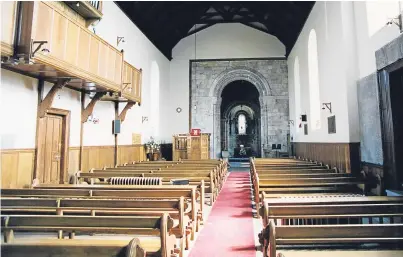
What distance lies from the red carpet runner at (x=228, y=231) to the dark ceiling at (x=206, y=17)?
698 centimetres

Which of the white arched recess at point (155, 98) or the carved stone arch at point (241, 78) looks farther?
the carved stone arch at point (241, 78)

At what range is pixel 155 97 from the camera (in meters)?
12.2

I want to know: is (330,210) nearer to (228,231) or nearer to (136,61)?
(228,231)

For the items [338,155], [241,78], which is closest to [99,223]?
[338,155]

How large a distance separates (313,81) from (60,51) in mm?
8057

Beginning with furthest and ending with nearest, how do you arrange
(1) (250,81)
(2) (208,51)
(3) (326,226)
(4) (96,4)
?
(2) (208,51) < (1) (250,81) < (4) (96,4) < (3) (326,226)

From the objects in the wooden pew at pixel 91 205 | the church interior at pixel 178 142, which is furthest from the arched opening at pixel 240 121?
the wooden pew at pixel 91 205

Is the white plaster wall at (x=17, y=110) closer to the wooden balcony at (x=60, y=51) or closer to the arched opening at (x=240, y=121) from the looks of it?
the wooden balcony at (x=60, y=51)

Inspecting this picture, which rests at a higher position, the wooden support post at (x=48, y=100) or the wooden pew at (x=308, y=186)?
the wooden support post at (x=48, y=100)

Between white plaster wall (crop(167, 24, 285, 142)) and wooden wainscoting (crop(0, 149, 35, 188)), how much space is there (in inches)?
347

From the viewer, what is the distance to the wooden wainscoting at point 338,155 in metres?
5.98

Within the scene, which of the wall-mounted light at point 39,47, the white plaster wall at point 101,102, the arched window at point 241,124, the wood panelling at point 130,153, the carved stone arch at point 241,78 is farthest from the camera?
the arched window at point 241,124

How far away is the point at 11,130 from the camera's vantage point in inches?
170

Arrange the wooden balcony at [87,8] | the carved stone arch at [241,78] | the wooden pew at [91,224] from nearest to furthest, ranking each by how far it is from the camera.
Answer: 1. the wooden pew at [91,224]
2. the wooden balcony at [87,8]
3. the carved stone arch at [241,78]
